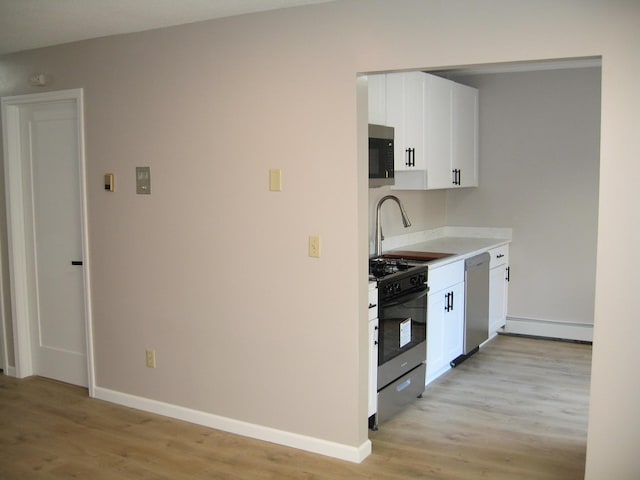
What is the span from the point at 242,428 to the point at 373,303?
3.61 ft

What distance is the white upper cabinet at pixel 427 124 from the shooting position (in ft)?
15.0

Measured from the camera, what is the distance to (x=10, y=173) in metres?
4.75

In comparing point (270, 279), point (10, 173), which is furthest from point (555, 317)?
point (10, 173)

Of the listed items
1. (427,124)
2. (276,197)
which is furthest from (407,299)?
(427,124)

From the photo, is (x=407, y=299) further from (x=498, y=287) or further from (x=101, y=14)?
(x=101, y=14)

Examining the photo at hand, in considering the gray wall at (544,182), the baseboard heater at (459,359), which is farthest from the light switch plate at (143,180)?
the gray wall at (544,182)

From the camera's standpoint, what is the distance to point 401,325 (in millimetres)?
4055

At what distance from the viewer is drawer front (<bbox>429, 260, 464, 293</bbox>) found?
4.48m

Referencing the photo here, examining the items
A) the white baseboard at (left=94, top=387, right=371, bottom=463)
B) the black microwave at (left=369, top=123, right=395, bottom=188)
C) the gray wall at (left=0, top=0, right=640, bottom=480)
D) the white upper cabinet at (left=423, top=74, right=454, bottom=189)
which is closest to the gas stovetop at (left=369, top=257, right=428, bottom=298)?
the gray wall at (left=0, top=0, right=640, bottom=480)

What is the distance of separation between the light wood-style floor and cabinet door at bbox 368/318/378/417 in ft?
0.65

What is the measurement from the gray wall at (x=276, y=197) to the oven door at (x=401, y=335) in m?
0.42

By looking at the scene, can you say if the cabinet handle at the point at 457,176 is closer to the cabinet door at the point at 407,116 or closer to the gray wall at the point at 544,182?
the gray wall at the point at 544,182

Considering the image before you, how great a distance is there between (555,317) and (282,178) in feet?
11.9

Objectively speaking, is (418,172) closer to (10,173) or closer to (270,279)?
(270,279)
